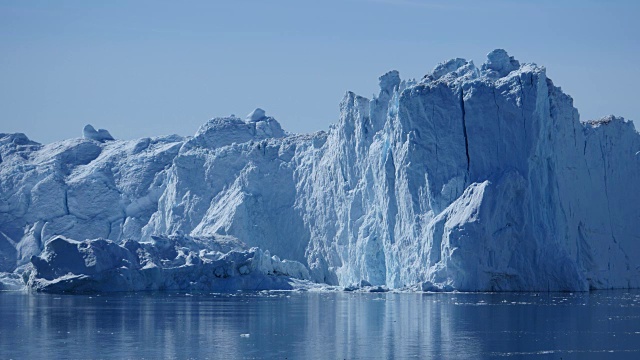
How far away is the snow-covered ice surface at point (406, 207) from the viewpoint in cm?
4278

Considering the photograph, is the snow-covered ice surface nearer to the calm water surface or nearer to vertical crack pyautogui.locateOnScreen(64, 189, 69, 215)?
vertical crack pyautogui.locateOnScreen(64, 189, 69, 215)

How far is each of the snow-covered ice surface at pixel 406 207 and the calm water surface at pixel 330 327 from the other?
255 cm

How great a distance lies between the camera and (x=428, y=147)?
45156 millimetres

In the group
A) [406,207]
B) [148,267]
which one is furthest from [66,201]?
[406,207]

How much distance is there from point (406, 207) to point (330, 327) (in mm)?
16489

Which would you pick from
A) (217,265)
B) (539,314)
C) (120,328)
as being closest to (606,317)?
(539,314)

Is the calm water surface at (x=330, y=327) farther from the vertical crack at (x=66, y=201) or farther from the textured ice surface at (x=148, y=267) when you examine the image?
the vertical crack at (x=66, y=201)

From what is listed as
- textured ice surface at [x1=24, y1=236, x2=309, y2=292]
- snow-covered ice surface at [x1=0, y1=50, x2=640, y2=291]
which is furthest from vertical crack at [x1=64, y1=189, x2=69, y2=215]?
textured ice surface at [x1=24, y1=236, x2=309, y2=292]

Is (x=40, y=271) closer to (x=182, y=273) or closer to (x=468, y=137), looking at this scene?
(x=182, y=273)

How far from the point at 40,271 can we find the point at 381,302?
1448cm

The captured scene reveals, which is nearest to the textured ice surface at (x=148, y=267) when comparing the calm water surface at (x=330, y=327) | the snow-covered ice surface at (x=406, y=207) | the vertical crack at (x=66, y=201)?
the snow-covered ice surface at (x=406, y=207)

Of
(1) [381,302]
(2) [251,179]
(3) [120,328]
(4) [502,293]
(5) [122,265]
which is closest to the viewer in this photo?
(3) [120,328]

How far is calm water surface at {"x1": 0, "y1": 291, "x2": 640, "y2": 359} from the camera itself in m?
24.5

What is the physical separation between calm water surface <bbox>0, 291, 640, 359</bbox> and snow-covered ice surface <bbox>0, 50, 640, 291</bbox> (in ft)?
8.35
